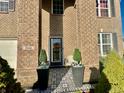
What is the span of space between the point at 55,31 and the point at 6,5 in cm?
438

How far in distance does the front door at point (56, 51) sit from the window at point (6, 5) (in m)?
4.11

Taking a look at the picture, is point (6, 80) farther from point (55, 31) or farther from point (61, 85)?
point (55, 31)

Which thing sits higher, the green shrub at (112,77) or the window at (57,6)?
the window at (57,6)

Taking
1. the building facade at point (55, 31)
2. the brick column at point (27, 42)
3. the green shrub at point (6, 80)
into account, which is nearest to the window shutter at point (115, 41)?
the building facade at point (55, 31)

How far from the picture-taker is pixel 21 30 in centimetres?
800

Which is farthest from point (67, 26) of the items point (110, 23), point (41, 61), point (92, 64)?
point (41, 61)

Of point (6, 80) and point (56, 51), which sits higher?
point (56, 51)

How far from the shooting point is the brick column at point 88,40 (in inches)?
348

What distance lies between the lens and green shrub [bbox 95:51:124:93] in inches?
160

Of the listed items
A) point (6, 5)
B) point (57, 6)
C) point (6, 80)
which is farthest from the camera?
point (57, 6)

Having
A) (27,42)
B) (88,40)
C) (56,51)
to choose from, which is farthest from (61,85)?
(56,51)

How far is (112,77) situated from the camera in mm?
4184

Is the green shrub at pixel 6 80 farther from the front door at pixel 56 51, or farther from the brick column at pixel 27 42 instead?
the front door at pixel 56 51

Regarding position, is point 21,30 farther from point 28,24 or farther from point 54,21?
point 54,21
